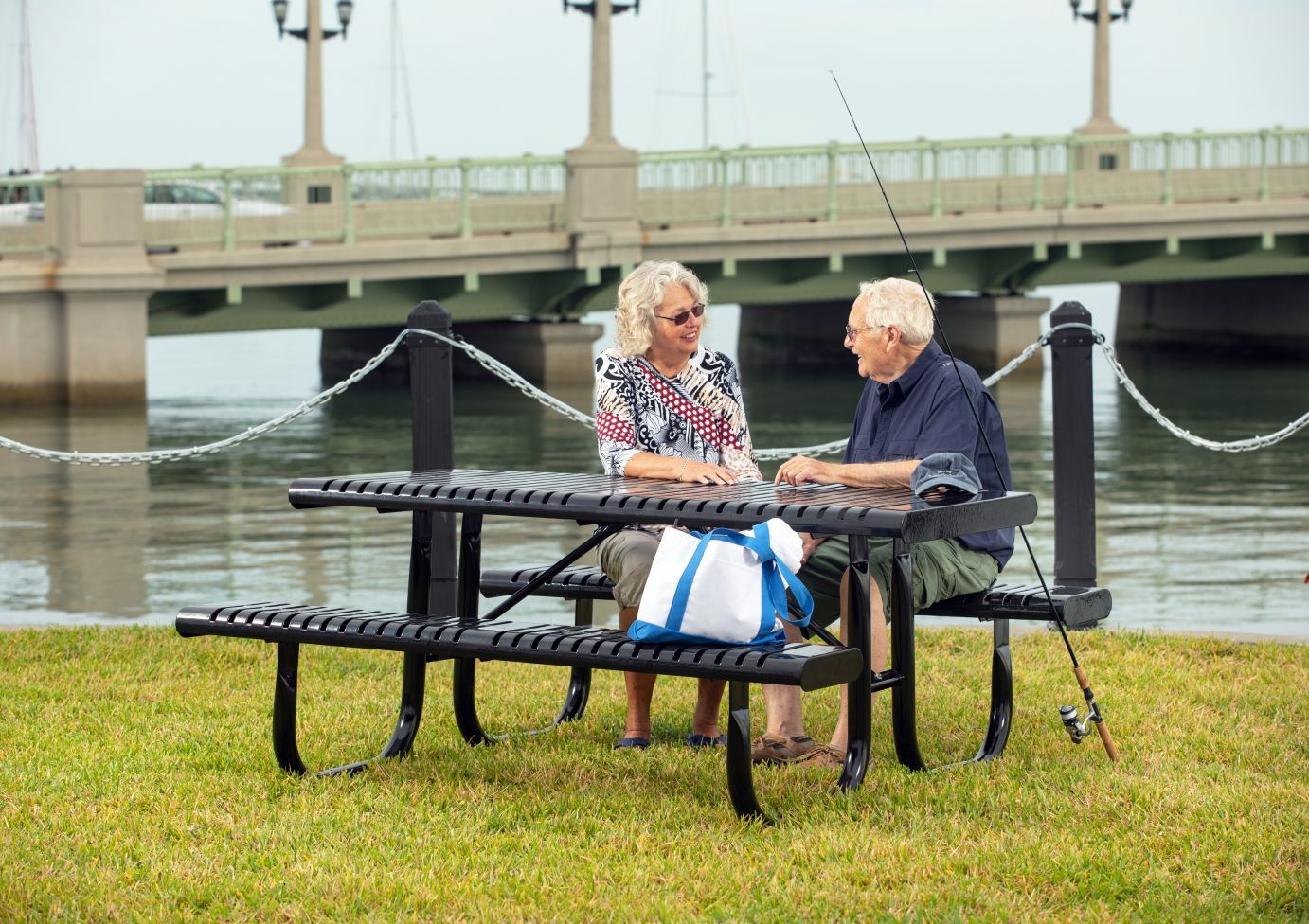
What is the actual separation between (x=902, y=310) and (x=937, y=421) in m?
0.34

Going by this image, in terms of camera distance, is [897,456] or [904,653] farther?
[897,456]

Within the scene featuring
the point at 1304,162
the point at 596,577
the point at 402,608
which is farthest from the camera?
the point at 1304,162

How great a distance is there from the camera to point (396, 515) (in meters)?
16.2

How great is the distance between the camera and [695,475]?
20.3ft

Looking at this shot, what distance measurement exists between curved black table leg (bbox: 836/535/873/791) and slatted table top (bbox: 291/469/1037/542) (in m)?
0.16

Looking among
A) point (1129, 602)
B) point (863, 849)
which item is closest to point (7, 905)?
point (863, 849)

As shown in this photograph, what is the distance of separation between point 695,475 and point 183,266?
21623mm

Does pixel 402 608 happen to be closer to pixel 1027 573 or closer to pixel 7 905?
pixel 1027 573

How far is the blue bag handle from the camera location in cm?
531

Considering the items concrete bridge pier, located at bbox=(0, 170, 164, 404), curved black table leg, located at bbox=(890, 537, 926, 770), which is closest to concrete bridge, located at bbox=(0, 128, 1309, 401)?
concrete bridge pier, located at bbox=(0, 170, 164, 404)

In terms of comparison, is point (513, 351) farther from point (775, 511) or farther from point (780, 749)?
point (775, 511)

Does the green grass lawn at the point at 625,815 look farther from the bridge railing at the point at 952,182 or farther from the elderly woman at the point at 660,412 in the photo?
the bridge railing at the point at 952,182

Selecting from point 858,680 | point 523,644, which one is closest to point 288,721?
point 523,644

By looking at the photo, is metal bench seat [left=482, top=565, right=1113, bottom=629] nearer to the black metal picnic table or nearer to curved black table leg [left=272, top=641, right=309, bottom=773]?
the black metal picnic table
